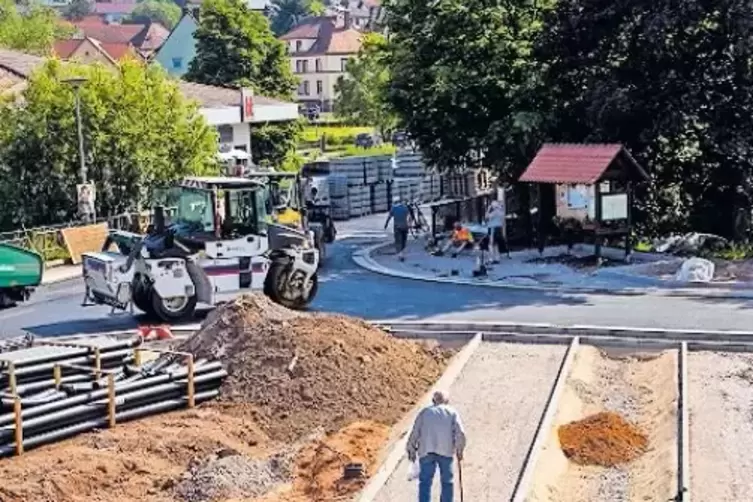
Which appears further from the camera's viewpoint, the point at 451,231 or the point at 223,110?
the point at 223,110

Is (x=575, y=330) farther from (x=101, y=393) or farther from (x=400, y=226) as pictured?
(x=400, y=226)

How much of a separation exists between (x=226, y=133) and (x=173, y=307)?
28.9m

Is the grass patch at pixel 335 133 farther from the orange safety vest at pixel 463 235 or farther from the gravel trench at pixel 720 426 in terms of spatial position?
the gravel trench at pixel 720 426

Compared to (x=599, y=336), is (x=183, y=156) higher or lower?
higher

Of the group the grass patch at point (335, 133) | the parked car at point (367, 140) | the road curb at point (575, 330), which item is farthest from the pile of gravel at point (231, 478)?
the grass patch at point (335, 133)

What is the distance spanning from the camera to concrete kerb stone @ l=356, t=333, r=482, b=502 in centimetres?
1454

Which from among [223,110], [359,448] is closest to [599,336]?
[359,448]

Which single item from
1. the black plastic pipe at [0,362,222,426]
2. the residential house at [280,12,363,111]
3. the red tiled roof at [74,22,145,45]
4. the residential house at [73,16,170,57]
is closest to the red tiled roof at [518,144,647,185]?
the black plastic pipe at [0,362,222,426]

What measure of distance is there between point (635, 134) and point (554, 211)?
2868 millimetres

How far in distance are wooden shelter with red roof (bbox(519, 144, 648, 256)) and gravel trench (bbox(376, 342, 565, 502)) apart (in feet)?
31.5

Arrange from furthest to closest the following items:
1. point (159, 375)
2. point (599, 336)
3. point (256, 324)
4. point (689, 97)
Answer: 1. point (689, 97)
2. point (599, 336)
3. point (256, 324)
4. point (159, 375)

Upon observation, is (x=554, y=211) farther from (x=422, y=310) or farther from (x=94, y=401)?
(x=94, y=401)

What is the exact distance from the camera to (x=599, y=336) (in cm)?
2266

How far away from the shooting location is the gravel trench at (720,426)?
14602mm
